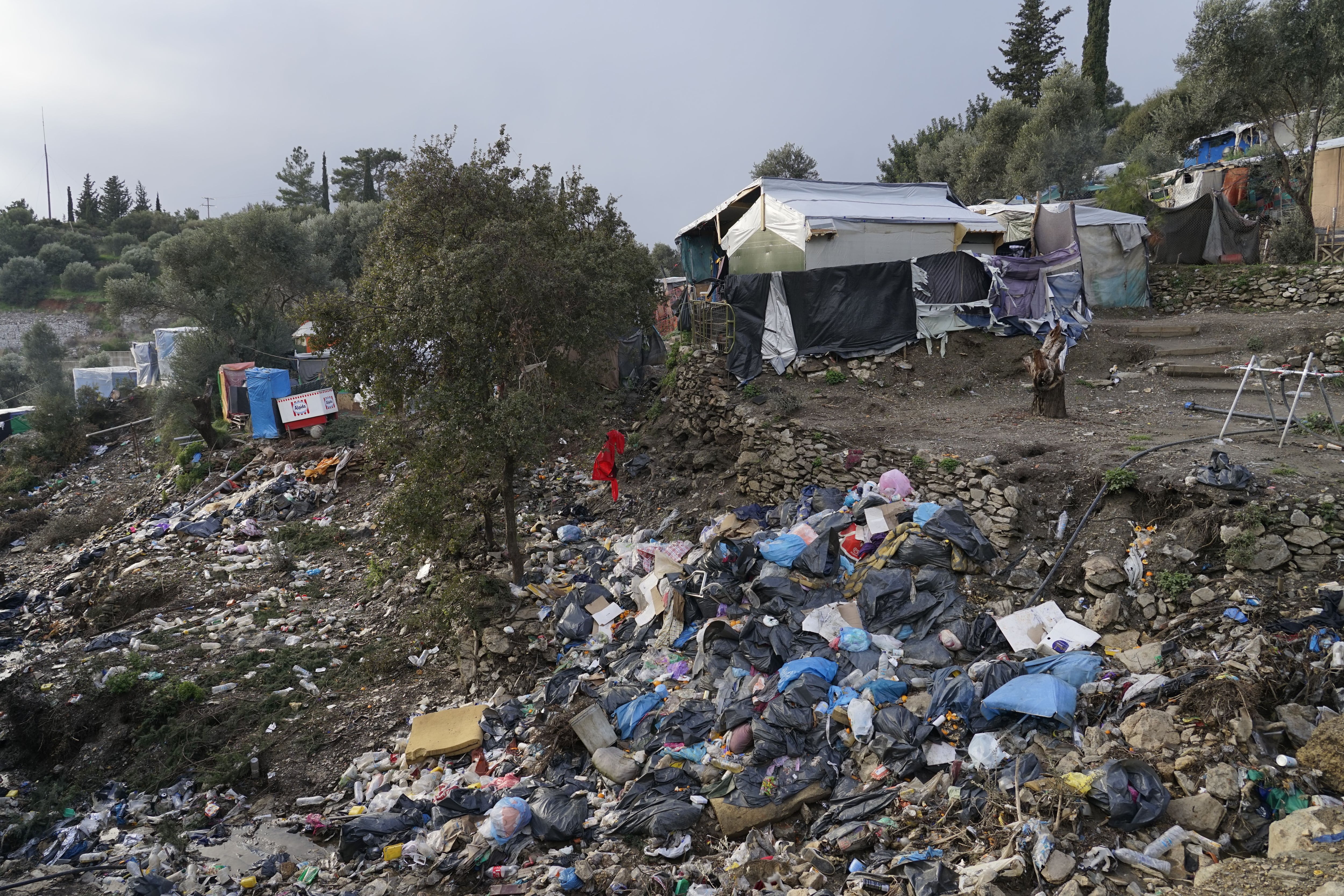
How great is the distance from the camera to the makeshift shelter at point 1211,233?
15.0 meters

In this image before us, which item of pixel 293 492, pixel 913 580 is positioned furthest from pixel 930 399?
pixel 293 492

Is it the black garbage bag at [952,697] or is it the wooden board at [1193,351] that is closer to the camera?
the black garbage bag at [952,697]

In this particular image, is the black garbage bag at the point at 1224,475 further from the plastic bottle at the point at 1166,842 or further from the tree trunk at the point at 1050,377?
the plastic bottle at the point at 1166,842

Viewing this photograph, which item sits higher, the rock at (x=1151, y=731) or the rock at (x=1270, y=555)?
the rock at (x=1270, y=555)

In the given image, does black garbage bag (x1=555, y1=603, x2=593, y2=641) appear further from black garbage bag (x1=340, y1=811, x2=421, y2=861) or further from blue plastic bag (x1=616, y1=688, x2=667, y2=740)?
black garbage bag (x1=340, y1=811, x2=421, y2=861)

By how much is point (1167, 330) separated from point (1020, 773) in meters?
11.0

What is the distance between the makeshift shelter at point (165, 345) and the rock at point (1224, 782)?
2560cm

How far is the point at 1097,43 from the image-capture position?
26219 mm

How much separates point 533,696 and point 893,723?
11.6 ft

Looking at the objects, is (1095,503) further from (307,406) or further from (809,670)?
(307,406)

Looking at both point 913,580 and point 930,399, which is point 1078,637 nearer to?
point 913,580

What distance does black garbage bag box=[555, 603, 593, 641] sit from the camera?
25.4 ft

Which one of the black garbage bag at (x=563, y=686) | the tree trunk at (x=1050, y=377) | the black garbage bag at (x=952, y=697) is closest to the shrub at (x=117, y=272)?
the black garbage bag at (x=563, y=686)

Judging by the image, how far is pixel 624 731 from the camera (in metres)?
6.11
